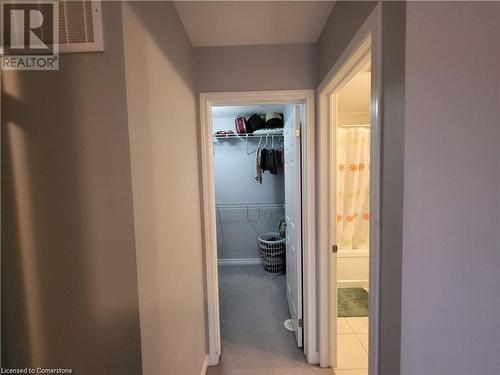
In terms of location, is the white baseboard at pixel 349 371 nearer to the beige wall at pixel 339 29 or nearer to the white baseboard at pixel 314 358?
the white baseboard at pixel 314 358

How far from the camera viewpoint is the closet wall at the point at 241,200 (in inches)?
151

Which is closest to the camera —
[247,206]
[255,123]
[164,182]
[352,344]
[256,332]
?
[164,182]

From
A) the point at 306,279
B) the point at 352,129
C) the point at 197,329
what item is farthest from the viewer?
the point at 352,129

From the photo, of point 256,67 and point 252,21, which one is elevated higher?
point 252,21

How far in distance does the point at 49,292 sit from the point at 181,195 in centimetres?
69

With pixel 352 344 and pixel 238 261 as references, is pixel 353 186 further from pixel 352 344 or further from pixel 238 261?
pixel 238 261

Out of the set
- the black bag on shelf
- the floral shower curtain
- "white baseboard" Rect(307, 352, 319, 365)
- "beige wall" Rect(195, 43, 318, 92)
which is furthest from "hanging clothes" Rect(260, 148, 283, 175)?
"white baseboard" Rect(307, 352, 319, 365)

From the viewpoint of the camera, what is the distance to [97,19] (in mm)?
769

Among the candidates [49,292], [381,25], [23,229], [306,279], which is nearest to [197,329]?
[306,279]

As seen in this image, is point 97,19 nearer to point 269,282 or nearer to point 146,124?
point 146,124

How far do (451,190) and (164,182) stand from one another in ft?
3.60

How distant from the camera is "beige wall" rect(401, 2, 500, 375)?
0.69m

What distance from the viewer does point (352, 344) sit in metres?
2.10

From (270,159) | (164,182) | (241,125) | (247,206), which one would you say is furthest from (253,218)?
(164,182)
